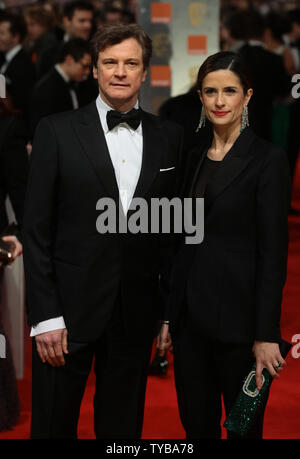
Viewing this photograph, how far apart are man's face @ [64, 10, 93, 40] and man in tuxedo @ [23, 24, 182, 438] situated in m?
4.65

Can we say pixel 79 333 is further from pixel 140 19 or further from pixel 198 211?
pixel 140 19

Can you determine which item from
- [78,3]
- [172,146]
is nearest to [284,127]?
[78,3]

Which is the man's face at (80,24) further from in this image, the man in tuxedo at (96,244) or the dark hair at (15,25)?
the man in tuxedo at (96,244)

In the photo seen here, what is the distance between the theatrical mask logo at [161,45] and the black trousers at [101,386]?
13.3 ft

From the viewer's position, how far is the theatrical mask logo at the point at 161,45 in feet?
20.4

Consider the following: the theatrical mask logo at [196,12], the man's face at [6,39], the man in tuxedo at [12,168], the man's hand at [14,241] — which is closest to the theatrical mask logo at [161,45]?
the theatrical mask logo at [196,12]

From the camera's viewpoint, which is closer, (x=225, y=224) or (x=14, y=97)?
(x=225, y=224)

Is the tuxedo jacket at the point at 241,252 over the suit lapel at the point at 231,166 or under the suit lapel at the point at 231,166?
under

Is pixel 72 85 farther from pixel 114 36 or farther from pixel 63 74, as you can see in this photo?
pixel 114 36

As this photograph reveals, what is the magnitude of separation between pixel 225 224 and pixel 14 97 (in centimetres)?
451

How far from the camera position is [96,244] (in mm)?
2414

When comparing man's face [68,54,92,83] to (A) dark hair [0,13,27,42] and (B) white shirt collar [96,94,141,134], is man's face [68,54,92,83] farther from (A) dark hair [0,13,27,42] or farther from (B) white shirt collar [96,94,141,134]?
(B) white shirt collar [96,94,141,134]

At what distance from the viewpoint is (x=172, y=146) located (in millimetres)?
2529

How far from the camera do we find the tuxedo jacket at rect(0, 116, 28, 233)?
3.22 m
